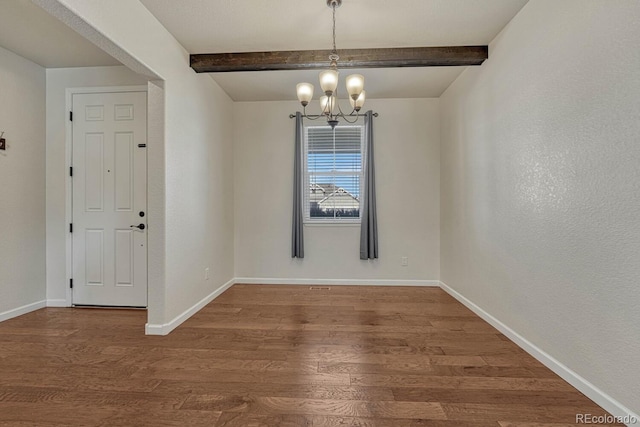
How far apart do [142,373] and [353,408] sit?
1418mm

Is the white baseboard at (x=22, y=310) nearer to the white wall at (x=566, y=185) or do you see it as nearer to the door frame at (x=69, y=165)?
the door frame at (x=69, y=165)

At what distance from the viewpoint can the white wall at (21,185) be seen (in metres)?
3.02

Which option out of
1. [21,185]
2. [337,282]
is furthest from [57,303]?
[337,282]

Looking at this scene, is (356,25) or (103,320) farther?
(103,320)

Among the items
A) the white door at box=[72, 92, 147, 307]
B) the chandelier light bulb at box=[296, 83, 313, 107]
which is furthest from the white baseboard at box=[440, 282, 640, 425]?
the white door at box=[72, 92, 147, 307]

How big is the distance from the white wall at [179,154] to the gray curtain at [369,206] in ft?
6.36

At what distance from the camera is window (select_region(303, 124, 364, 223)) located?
453cm

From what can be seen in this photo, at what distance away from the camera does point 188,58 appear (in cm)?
313

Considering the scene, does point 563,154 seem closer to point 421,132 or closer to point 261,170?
point 421,132

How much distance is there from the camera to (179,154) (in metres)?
2.96

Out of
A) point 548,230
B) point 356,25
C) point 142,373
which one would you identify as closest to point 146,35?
point 356,25

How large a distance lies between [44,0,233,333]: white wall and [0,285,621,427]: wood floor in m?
0.44

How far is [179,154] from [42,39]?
1579 mm

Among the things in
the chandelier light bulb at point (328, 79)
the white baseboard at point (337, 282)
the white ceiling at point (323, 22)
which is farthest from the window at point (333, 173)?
the chandelier light bulb at point (328, 79)
